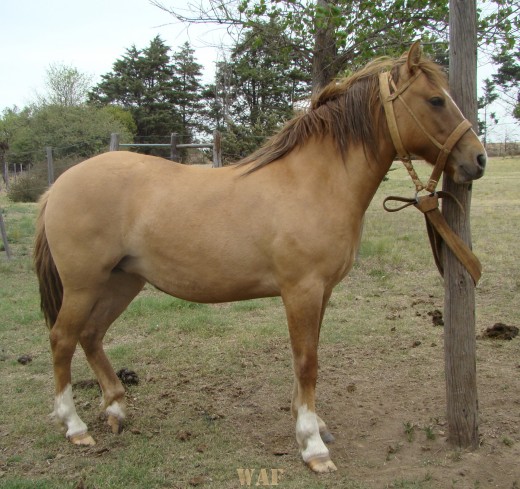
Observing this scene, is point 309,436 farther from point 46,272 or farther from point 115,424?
point 46,272

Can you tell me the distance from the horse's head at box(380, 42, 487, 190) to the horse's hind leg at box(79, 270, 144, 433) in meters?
2.22

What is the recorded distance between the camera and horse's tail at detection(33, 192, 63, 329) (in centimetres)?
373

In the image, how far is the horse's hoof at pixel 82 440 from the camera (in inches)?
134

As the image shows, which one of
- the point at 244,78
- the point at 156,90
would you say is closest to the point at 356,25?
the point at 244,78

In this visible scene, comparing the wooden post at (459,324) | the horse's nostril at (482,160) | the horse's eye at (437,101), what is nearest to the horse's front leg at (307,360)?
the wooden post at (459,324)

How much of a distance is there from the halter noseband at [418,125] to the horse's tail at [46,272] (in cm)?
252

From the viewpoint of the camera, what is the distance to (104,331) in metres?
3.81

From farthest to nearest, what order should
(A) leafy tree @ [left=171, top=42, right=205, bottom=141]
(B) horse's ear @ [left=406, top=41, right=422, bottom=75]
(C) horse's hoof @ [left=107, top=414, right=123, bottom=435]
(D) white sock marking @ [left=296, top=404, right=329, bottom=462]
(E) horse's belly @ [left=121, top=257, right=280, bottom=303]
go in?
(A) leafy tree @ [left=171, top=42, right=205, bottom=141]
(C) horse's hoof @ [left=107, top=414, right=123, bottom=435]
(E) horse's belly @ [left=121, top=257, right=280, bottom=303]
(D) white sock marking @ [left=296, top=404, right=329, bottom=462]
(B) horse's ear @ [left=406, top=41, right=422, bottom=75]

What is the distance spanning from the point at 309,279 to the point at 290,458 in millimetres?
1167

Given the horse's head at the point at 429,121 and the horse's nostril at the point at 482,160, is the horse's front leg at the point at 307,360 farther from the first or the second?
the horse's nostril at the point at 482,160

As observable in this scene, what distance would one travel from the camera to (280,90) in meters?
19.6

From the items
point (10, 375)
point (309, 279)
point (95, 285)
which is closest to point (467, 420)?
point (309, 279)

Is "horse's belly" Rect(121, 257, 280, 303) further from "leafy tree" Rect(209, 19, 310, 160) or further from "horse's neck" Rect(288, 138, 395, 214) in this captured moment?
"leafy tree" Rect(209, 19, 310, 160)

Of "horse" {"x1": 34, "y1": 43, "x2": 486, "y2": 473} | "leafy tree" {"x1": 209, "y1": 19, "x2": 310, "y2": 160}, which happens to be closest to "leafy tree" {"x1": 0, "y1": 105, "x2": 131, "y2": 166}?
"leafy tree" {"x1": 209, "y1": 19, "x2": 310, "y2": 160}
